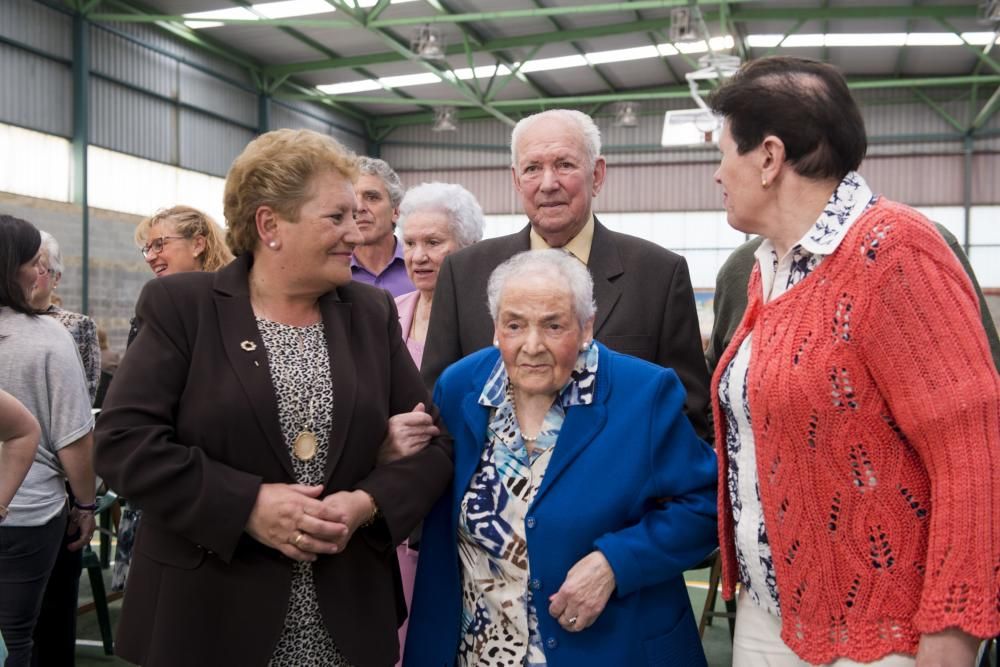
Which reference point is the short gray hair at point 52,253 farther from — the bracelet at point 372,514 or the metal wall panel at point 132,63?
the metal wall panel at point 132,63

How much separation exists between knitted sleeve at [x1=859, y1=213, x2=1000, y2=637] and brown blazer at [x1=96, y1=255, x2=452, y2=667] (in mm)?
1031

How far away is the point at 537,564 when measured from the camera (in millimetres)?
2072

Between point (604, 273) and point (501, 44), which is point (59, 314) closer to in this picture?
point (604, 273)

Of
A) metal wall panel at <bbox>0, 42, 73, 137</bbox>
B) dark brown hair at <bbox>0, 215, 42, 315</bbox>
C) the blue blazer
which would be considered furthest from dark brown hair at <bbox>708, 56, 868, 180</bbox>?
metal wall panel at <bbox>0, 42, 73, 137</bbox>

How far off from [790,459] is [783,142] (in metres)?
0.56

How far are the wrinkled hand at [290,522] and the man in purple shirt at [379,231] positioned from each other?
1.94m

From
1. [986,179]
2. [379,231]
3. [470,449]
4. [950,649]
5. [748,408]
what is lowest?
[950,649]

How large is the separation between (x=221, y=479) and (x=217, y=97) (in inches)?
592

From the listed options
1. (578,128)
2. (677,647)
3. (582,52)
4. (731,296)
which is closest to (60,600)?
(677,647)

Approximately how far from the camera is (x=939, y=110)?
17656mm

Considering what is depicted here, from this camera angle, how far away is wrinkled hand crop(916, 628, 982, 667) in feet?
4.82

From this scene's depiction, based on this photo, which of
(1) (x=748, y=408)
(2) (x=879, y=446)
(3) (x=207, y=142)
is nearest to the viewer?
(2) (x=879, y=446)

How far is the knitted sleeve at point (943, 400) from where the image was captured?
1.44 m

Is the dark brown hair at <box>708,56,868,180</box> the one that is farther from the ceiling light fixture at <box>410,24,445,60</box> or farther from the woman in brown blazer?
the ceiling light fixture at <box>410,24,445,60</box>
